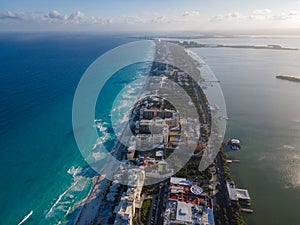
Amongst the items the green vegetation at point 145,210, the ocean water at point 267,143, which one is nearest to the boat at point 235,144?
the ocean water at point 267,143

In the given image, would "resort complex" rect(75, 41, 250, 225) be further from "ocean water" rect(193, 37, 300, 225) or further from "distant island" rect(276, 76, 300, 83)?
"distant island" rect(276, 76, 300, 83)

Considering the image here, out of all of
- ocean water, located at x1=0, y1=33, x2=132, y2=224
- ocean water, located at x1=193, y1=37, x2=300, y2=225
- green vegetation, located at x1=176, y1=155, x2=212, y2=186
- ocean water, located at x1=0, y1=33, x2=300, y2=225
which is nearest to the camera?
ocean water, located at x1=0, y1=33, x2=132, y2=224

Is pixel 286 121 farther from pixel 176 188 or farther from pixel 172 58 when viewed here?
pixel 172 58

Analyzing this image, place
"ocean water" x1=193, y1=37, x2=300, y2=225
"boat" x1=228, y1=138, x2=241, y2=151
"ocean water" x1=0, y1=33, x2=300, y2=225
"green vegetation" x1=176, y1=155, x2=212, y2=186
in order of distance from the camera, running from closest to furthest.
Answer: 1. "ocean water" x1=0, y1=33, x2=300, y2=225
2. "ocean water" x1=193, y1=37, x2=300, y2=225
3. "green vegetation" x1=176, y1=155, x2=212, y2=186
4. "boat" x1=228, y1=138, x2=241, y2=151

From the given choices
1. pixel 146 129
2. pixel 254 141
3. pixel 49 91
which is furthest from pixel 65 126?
pixel 254 141

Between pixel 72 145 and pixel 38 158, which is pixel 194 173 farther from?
pixel 38 158

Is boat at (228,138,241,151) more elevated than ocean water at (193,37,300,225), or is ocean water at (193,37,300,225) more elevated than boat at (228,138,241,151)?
boat at (228,138,241,151)

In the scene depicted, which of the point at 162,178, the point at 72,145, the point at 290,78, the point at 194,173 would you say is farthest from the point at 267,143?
the point at 290,78

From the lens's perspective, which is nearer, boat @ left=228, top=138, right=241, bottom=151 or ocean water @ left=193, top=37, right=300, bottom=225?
ocean water @ left=193, top=37, right=300, bottom=225

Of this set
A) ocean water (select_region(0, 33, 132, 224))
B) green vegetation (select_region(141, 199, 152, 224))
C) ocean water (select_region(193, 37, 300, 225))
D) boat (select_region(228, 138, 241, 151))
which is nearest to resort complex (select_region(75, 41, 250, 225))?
green vegetation (select_region(141, 199, 152, 224))
